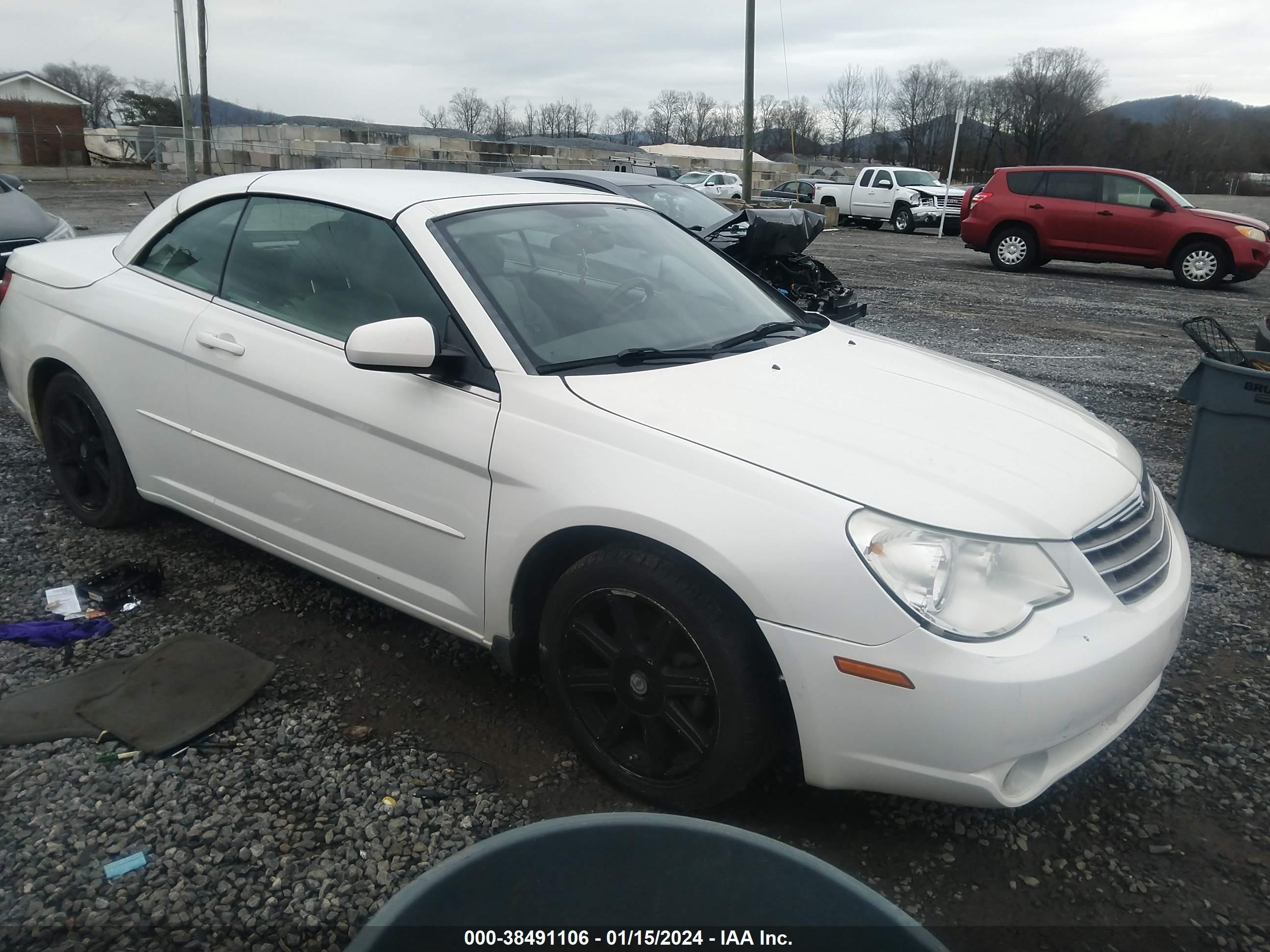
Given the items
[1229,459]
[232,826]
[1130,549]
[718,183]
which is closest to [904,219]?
[718,183]

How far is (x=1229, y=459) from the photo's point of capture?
4180 millimetres

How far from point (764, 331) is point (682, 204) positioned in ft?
24.0

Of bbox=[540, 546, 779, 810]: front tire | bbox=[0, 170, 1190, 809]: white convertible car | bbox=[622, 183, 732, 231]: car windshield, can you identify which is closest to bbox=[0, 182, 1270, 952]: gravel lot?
bbox=[540, 546, 779, 810]: front tire

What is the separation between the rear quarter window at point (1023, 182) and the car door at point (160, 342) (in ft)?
48.7

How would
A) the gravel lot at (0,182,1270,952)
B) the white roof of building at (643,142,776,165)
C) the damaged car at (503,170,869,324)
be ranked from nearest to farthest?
the gravel lot at (0,182,1270,952) < the damaged car at (503,170,869,324) < the white roof of building at (643,142,776,165)

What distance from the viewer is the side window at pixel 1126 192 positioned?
1442 centimetres

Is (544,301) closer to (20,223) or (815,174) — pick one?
(20,223)

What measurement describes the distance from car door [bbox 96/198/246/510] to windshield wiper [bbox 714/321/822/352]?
190 cm

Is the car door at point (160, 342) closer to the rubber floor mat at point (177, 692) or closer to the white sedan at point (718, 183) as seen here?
the rubber floor mat at point (177, 692)

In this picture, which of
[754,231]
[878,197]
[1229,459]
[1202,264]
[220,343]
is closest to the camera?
[220,343]

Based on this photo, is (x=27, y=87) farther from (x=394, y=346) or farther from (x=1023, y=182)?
(x=394, y=346)

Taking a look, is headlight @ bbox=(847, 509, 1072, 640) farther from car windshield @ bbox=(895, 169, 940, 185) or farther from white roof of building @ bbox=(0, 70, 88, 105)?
white roof of building @ bbox=(0, 70, 88, 105)

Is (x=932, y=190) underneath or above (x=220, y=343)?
above

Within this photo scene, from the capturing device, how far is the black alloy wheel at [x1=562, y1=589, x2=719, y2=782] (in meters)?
2.35
